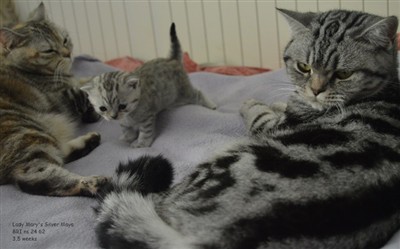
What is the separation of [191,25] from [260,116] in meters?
1.36

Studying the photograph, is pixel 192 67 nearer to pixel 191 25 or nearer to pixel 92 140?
pixel 191 25

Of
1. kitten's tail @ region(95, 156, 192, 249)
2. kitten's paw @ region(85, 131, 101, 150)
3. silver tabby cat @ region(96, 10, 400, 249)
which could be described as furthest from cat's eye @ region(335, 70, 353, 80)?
kitten's paw @ region(85, 131, 101, 150)

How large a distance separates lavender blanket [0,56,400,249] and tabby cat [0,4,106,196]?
7 cm

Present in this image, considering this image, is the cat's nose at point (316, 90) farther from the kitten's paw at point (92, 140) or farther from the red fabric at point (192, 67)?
the red fabric at point (192, 67)

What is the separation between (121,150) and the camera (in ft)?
8.35

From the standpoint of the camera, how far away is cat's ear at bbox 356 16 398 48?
1725 mm

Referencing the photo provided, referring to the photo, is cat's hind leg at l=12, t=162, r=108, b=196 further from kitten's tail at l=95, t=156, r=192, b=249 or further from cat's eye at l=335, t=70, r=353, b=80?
cat's eye at l=335, t=70, r=353, b=80

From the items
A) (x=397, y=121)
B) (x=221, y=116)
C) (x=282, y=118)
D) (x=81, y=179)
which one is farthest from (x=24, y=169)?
(x=397, y=121)

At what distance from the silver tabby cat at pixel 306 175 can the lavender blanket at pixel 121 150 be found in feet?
0.64

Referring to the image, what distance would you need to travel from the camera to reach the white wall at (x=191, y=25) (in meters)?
3.16

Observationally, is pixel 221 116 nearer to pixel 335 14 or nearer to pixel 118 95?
pixel 118 95

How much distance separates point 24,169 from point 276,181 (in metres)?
1.28

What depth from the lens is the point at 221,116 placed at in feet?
8.38

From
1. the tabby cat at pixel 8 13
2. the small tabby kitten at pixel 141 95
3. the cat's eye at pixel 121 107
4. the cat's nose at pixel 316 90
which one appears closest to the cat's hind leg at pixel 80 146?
the small tabby kitten at pixel 141 95
